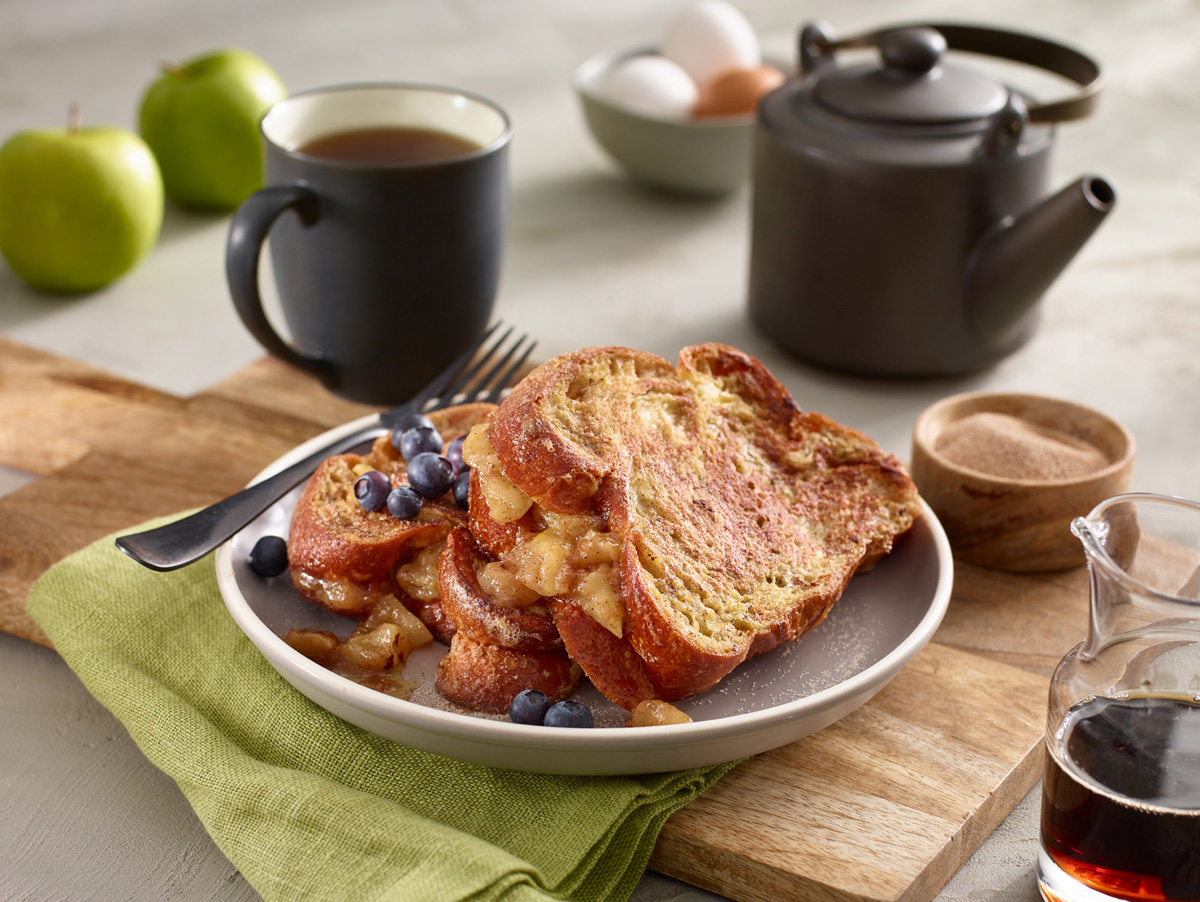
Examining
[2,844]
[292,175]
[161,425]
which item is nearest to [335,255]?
[292,175]

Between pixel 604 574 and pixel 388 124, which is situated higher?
pixel 388 124

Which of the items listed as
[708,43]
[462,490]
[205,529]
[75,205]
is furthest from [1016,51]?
[75,205]

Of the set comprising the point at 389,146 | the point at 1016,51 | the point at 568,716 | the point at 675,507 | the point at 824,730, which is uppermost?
the point at 1016,51

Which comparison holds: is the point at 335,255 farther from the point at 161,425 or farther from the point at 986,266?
the point at 986,266

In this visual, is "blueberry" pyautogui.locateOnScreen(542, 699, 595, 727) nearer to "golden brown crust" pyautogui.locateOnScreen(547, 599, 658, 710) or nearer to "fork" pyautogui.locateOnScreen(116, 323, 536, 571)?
"golden brown crust" pyautogui.locateOnScreen(547, 599, 658, 710)

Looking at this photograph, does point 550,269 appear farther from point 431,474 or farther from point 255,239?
point 431,474

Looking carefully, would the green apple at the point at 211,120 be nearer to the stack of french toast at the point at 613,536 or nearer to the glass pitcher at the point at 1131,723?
the stack of french toast at the point at 613,536

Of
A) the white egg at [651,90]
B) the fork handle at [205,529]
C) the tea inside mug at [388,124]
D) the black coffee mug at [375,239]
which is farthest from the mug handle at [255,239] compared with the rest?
the white egg at [651,90]
